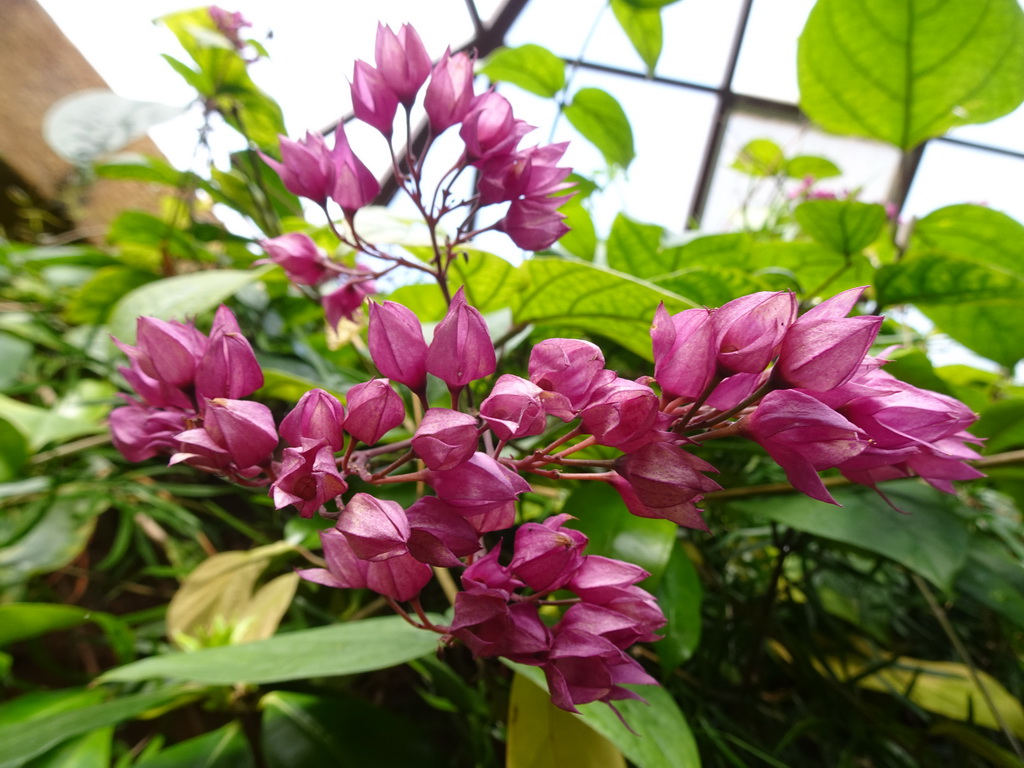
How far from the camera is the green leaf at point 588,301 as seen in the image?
1.12ft

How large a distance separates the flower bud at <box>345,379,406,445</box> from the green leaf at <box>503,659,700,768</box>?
0.43 feet

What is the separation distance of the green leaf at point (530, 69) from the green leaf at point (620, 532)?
21.6 inches

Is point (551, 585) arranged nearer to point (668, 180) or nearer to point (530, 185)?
point (530, 185)

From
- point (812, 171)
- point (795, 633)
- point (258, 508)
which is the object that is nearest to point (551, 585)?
point (795, 633)

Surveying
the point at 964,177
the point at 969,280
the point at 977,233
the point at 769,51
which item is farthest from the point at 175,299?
the point at 964,177

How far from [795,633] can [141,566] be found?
3.01 ft

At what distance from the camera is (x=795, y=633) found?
55 cm

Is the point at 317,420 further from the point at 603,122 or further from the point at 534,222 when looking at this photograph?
the point at 603,122

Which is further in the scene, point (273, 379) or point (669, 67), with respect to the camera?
point (669, 67)

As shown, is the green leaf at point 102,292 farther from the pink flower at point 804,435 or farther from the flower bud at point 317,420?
the pink flower at point 804,435

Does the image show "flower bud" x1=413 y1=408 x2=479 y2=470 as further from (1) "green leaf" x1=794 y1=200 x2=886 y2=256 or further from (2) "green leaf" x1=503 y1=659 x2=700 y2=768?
(1) "green leaf" x1=794 y1=200 x2=886 y2=256

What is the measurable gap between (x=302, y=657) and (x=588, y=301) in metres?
0.28

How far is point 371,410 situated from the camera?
205 mm

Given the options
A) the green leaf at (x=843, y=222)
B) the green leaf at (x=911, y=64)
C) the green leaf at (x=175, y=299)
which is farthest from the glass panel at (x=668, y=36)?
the green leaf at (x=175, y=299)
